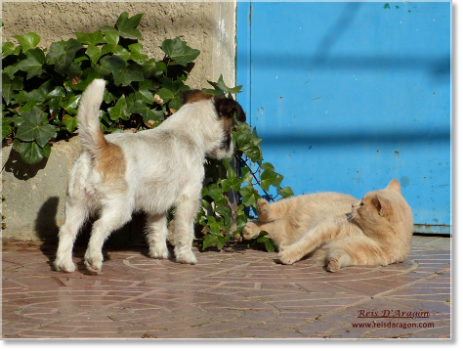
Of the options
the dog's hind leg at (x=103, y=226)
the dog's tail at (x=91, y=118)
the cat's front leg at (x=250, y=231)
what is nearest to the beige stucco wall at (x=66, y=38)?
the cat's front leg at (x=250, y=231)

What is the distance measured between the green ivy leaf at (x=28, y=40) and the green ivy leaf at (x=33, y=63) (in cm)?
18

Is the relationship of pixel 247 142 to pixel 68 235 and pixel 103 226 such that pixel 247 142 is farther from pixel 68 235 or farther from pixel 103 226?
pixel 68 235

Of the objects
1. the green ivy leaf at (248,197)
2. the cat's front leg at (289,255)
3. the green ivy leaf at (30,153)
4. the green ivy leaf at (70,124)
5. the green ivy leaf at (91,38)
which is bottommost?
the cat's front leg at (289,255)

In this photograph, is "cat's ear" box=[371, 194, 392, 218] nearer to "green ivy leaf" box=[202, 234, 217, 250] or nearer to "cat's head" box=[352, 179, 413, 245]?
"cat's head" box=[352, 179, 413, 245]

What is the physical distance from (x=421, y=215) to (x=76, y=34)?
4401 mm

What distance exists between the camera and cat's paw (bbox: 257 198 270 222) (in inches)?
221

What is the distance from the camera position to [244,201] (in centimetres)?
562

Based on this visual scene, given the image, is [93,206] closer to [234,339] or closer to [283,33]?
[234,339]

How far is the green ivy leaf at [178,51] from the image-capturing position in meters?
5.82

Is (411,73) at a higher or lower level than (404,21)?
lower

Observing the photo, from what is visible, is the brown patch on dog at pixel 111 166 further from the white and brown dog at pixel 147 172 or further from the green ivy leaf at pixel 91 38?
the green ivy leaf at pixel 91 38

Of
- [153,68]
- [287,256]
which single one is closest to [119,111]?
[153,68]

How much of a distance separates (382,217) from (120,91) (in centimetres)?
305

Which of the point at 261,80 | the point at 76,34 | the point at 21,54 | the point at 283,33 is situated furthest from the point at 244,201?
the point at 21,54
